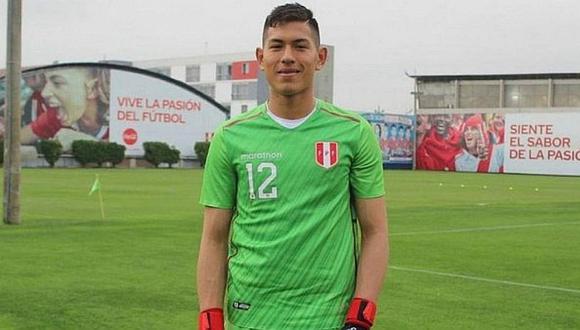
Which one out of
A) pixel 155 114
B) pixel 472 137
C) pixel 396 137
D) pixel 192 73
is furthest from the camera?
pixel 192 73

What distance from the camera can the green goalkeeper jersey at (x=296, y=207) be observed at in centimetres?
337

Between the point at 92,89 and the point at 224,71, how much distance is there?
40.2m

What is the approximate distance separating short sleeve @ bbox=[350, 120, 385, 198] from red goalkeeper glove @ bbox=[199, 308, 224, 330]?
634 millimetres

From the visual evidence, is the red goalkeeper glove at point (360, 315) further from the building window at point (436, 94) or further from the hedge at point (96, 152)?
the building window at point (436, 94)

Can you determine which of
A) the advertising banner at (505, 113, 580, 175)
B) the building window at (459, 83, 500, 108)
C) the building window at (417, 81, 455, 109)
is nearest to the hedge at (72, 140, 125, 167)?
the advertising banner at (505, 113, 580, 175)

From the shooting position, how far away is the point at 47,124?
64.9 meters

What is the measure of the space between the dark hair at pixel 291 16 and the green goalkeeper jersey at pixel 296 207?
0.28 m

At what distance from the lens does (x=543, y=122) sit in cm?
7275

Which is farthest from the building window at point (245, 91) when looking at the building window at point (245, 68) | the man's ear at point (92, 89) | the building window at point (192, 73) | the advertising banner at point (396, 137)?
the man's ear at point (92, 89)

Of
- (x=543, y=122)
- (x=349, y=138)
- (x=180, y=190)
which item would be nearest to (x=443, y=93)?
(x=543, y=122)

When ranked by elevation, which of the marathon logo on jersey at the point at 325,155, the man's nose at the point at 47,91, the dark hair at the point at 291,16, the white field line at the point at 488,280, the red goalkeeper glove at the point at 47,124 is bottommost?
the white field line at the point at 488,280

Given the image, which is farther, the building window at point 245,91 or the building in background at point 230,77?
the building window at point 245,91

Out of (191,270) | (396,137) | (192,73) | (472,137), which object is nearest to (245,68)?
(192,73)

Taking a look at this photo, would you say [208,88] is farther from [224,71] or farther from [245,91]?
[245,91]
